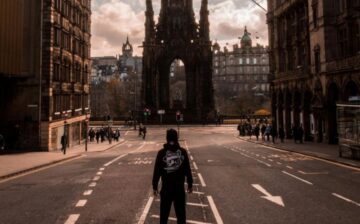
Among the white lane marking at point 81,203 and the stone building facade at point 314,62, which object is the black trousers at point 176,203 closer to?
the white lane marking at point 81,203

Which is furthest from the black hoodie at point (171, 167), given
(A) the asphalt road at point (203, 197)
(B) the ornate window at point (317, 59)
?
(B) the ornate window at point (317, 59)

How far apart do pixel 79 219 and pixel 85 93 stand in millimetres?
42295

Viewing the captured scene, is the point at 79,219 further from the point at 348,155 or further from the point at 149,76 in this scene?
the point at 149,76

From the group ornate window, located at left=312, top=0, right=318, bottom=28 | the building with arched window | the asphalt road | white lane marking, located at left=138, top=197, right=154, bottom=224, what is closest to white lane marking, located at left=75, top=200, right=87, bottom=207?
the asphalt road

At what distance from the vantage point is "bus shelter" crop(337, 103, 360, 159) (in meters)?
23.0

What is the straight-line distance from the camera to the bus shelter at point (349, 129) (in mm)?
23016

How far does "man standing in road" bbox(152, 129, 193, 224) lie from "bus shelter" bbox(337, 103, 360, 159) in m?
18.6

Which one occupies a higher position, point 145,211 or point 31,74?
point 31,74

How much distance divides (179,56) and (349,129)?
82386 millimetres

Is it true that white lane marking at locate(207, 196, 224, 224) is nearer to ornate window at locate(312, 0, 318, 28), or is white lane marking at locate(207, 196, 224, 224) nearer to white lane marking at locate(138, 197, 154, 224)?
white lane marking at locate(138, 197, 154, 224)

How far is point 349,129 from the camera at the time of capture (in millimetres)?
24094

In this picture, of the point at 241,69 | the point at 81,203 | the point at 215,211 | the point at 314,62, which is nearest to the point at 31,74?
the point at 81,203

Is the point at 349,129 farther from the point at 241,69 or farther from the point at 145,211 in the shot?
the point at 241,69

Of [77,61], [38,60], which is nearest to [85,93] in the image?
[77,61]
